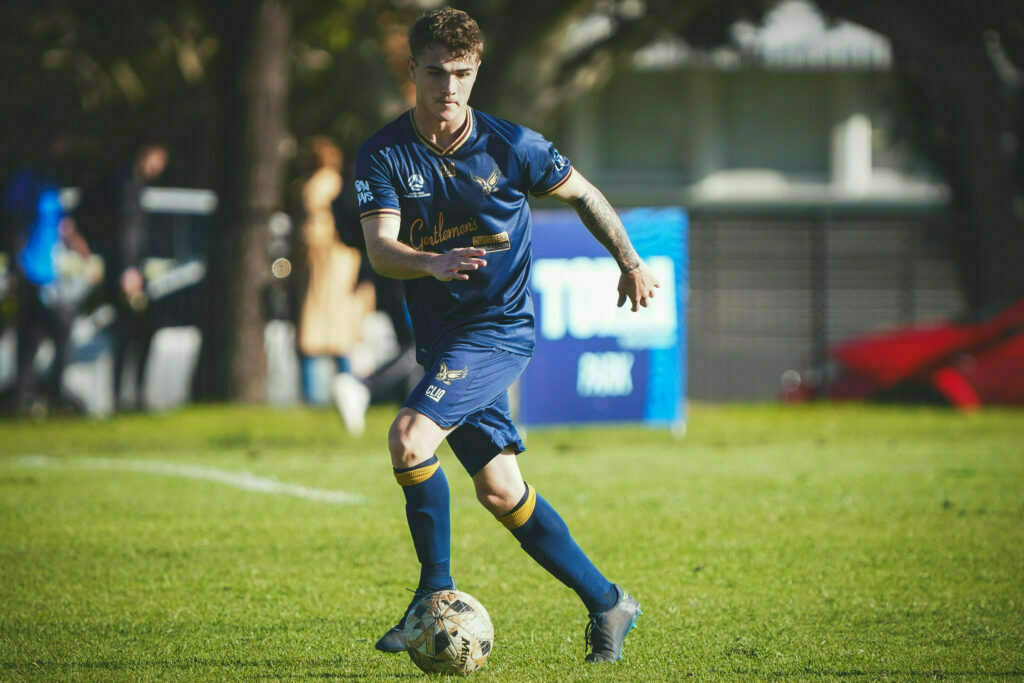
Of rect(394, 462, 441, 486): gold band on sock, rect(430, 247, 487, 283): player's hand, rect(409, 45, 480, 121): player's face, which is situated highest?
rect(409, 45, 480, 121): player's face

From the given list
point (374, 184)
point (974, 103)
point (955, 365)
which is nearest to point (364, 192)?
point (374, 184)

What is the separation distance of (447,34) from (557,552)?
1.73 meters

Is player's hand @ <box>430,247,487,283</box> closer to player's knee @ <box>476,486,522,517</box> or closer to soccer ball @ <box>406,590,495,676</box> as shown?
player's knee @ <box>476,486,522,517</box>

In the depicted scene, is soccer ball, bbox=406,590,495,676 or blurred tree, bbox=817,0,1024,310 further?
blurred tree, bbox=817,0,1024,310

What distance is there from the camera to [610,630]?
436cm

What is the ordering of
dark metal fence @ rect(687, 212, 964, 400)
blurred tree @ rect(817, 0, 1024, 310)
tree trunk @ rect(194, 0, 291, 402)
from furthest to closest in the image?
1. dark metal fence @ rect(687, 212, 964, 400)
2. blurred tree @ rect(817, 0, 1024, 310)
3. tree trunk @ rect(194, 0, 291, 402)

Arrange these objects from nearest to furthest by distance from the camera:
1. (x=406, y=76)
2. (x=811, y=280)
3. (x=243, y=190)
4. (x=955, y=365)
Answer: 1. (x=955, y=365)
2. (x=243, y=190)
3. (x=811, y=280)
4. (x=406, y=76)

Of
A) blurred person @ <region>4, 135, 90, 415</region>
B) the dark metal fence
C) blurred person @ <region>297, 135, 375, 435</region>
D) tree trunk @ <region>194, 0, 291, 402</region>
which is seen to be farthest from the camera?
the dark metal fence

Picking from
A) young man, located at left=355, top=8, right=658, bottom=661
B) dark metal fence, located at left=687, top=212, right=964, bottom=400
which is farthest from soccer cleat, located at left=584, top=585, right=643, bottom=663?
dark metal fence, located at left=687, top=212, right=964, bottom=400

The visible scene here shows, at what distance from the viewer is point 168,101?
25188mm

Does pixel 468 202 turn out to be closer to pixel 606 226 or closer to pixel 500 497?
pixel 606 226

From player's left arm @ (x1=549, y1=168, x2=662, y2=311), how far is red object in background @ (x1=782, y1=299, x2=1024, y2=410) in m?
9.02

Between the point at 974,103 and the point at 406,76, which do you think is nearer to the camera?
the point at 974,103

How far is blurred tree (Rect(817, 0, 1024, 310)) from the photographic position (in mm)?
14742
